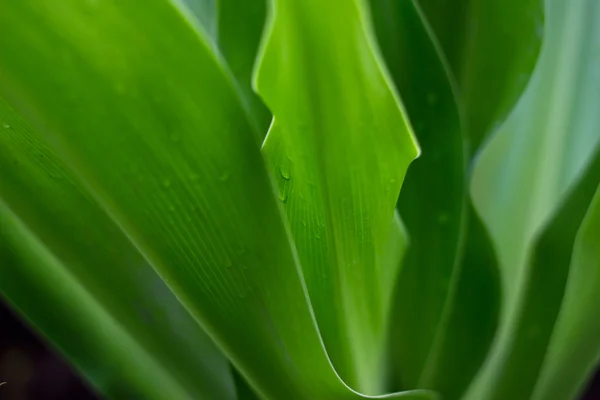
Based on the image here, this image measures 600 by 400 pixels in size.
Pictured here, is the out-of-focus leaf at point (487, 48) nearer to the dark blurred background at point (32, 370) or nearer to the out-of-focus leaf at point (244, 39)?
the out-of-focus leaf at point (244, 39)

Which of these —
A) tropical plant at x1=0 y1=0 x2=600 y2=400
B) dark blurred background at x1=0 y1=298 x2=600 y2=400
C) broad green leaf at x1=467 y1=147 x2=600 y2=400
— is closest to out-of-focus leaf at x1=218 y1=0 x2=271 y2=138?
tropical plant at x1=0 y1=0 x2=600 y2=400

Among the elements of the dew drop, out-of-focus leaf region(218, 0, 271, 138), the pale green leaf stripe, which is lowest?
the pale green leaf stripe

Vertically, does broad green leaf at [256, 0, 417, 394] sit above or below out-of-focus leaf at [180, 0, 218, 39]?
below

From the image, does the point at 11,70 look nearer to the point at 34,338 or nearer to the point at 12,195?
the point at 12,195

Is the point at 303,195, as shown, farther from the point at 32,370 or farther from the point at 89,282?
the point at 32,370

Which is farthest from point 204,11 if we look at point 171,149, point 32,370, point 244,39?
point 32,370

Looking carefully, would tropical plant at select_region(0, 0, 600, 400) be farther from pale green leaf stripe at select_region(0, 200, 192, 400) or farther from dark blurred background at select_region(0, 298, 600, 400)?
dark blurred background at select_region(0, 298, 600, 400)

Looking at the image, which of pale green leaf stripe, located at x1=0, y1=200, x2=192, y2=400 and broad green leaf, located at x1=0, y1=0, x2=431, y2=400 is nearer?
broad green leaf, located at x1=0, y1=0, x2=431, y2=400

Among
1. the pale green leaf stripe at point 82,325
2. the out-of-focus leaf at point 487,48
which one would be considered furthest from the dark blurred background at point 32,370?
the out-of-focus leaf at point 487,48

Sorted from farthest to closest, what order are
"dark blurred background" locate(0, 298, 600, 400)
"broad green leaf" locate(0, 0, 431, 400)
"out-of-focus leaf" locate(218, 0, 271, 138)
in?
"dark blurred background" locate(0, 298, 600, 400)
"out-of-focus leaf" locate(218, 0, 271, 138)
"broad green leaf" locate(0, 0, 431, 400)
